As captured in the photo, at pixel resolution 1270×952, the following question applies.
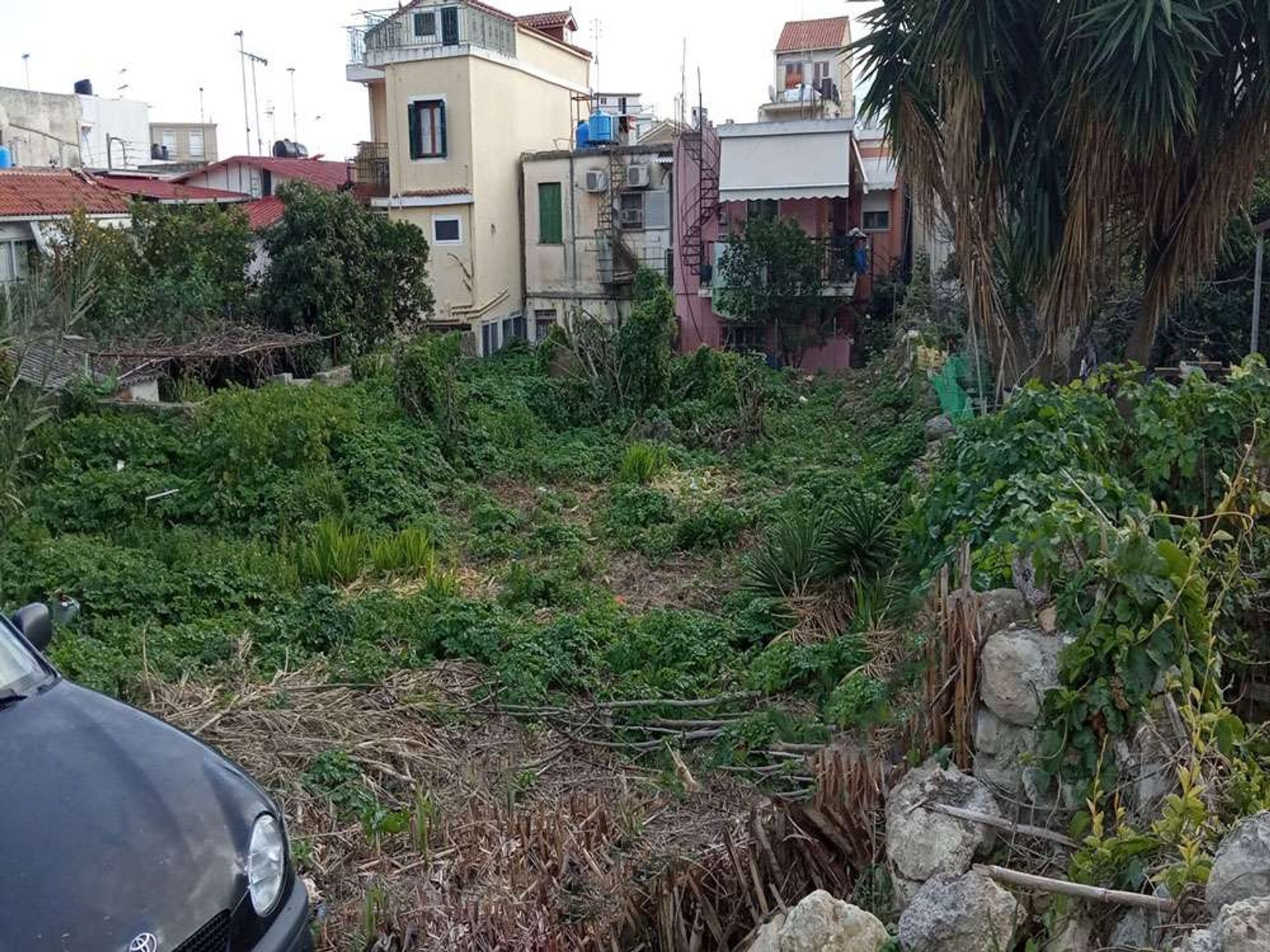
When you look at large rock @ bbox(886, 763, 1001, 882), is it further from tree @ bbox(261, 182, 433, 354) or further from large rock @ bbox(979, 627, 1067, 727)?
tree @ bbox(261, 182, 433, 354)

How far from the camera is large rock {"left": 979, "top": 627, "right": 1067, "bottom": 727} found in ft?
13.1

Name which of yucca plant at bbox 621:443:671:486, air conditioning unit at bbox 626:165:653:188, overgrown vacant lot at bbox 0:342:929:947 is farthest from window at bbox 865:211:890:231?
yucca plant at bbox 621:443:671:486

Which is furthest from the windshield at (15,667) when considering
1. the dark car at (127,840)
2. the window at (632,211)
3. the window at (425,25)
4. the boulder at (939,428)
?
the window at (425,25)

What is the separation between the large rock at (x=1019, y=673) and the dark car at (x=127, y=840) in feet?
7.84

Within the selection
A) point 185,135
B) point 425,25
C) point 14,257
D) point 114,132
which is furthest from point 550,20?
point 185,135

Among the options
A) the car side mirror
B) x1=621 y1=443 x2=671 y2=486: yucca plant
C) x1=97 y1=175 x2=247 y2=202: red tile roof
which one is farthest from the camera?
x1=97 y1=175 x2=247 y2=202: red tile roof

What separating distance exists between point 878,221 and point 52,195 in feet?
60.4

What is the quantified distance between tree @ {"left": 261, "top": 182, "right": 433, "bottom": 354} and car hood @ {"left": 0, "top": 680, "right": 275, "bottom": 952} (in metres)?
16.2

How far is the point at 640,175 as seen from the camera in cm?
2714

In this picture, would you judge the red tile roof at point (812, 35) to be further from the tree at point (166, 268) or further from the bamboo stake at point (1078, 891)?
the bamboo stake at point (1078, 891)

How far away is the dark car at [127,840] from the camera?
10.4 feet

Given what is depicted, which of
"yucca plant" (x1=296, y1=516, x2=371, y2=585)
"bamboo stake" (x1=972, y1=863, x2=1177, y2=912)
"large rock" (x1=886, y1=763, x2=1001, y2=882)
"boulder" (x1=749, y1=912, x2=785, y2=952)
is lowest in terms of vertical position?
"yucca plant" (x1=296, y1=516, x2=371, y2=585)

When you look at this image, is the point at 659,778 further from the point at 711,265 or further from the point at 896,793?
the point at 711,265

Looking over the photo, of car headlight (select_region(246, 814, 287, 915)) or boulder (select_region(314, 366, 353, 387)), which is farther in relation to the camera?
boulder (select_region(314, 366, 353, 387))
